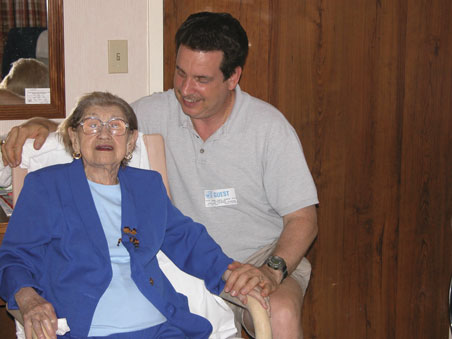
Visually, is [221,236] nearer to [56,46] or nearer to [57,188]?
[57,188]

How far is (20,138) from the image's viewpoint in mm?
1998

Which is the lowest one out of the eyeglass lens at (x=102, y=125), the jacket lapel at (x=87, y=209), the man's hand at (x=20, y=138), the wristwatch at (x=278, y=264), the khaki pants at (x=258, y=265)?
the khaki pants at (x=258, y=265)

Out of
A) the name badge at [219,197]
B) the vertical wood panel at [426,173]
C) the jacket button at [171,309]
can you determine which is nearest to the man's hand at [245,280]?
the jacket button at [171,309]

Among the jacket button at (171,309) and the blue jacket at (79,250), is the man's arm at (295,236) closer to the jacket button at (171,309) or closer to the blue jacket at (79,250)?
the blue jacket at (79,250)

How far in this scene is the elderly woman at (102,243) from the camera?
170cm

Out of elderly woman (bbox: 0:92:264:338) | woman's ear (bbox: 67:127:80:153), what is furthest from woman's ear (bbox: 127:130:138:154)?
woman's ear (bbox: 67:127:80:153)

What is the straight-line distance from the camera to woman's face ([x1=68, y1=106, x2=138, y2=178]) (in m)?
Result: 1.82

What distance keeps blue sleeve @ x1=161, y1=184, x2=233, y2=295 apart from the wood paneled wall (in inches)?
31.8

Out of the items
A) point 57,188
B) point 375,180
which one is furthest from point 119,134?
point 375,180

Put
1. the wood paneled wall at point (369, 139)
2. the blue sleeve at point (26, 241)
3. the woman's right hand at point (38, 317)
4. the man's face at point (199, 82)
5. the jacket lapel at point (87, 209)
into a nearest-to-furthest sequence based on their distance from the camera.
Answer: the woman's right hand at point (38, 317), the blue sleeve at point (26, 241), the jacket lapel at point (87, 209), the man's face at point (199, 82), the wood paneled wall at point (369, 139)

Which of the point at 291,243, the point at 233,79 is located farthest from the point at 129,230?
the point at 233,79

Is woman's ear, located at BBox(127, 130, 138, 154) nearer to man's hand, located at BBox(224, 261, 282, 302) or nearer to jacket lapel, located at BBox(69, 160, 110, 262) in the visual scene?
jacket lapel, located at BBox(69, 160, 110, 262)

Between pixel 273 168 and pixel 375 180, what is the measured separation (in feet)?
3.07

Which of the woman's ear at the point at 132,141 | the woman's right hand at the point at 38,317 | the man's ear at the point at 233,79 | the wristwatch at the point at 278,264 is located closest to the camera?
the woman's right hand at the point at 38,317
